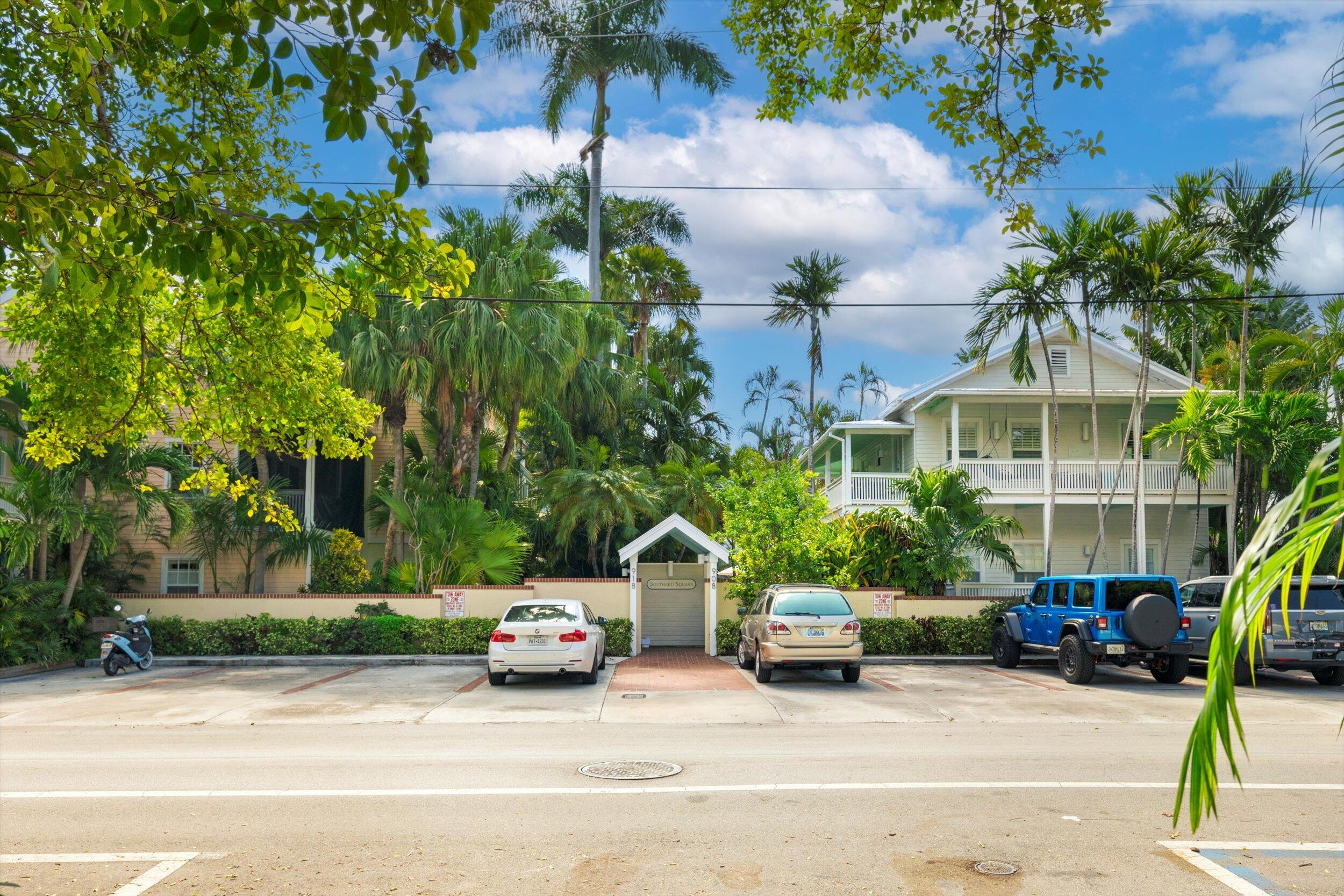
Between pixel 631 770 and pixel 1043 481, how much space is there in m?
22.1

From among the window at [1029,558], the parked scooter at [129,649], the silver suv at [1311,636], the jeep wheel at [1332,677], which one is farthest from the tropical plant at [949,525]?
the parked scooter at [129,649]

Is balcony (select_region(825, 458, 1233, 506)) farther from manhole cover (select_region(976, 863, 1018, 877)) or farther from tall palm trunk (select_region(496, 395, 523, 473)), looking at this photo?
manhole cover (select_region(976, 863, 1018, 877))

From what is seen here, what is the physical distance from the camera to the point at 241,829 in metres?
7.45

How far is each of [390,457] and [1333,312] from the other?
84.4 ft

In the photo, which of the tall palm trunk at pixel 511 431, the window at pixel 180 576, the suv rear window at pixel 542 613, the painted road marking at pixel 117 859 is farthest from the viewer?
the window at pixel 180 576

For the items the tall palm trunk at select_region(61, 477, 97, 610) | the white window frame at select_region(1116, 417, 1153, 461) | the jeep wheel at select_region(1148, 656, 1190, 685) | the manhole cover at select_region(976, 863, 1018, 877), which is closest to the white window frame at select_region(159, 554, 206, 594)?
the tall palm trunk at select_region(61, 477, 97, 610)

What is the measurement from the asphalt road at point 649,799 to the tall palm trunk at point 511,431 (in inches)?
510

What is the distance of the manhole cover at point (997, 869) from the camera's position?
628 cm

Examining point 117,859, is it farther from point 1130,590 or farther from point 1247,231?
point 1247,231

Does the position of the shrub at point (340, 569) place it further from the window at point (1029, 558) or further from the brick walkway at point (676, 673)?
the window at point (1029, 558)

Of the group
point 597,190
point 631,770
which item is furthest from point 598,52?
point 631,770

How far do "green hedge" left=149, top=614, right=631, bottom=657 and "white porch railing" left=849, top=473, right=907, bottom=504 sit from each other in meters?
11.8

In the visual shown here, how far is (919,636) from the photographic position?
2295cm

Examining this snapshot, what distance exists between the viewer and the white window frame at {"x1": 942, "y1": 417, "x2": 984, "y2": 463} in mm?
31531
